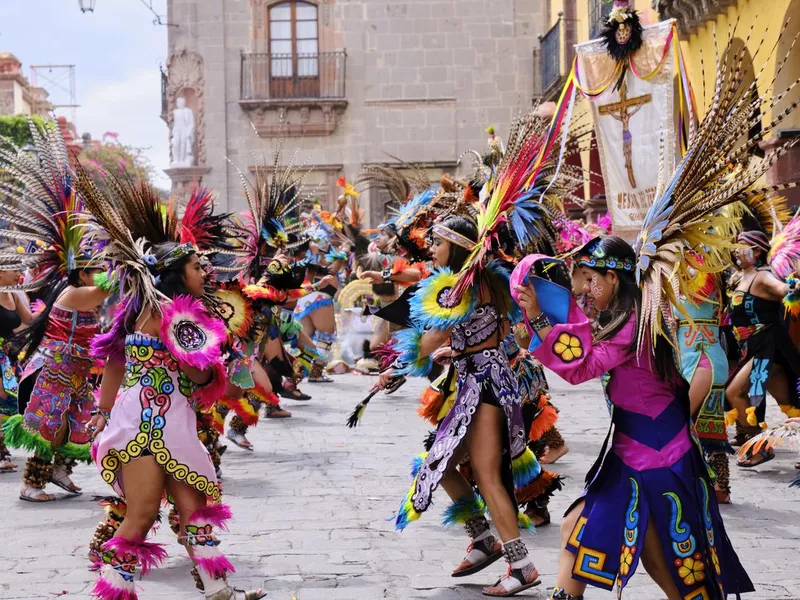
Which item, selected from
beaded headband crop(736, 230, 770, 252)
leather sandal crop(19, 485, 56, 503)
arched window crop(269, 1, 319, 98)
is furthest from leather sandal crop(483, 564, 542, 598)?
arched window crop(269, 1, 319, 98)

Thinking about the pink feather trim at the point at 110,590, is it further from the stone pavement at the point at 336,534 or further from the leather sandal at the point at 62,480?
the leather sandal at the point at 62,480

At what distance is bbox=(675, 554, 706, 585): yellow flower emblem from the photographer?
4.48m

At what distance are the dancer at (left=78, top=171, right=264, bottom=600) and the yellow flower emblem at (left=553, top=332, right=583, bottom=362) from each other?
1.72 m


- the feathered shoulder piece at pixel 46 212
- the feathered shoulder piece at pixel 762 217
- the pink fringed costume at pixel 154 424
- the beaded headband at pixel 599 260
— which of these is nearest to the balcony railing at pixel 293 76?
the feathered shoulder piece at pixel 762 217

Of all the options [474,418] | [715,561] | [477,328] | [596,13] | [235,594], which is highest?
[596,13]

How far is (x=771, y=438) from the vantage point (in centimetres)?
474

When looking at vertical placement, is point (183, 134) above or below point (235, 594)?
above

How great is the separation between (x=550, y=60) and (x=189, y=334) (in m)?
23.7

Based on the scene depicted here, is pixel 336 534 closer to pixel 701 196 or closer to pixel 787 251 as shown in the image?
pixel 701 196

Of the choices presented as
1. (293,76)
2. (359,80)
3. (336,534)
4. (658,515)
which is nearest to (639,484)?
(658,515)

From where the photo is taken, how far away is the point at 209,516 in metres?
5.48

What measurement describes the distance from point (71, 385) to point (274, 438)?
3300mm

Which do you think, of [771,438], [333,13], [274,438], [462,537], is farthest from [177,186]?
[771,438]

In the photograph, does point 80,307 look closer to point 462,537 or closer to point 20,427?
point 20,427
